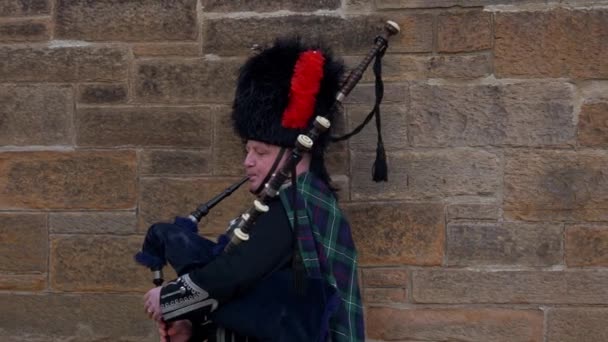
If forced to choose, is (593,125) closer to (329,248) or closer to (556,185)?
(556,185)

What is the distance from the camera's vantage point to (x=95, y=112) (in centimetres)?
384

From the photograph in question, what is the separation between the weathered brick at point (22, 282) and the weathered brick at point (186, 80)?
79 cm

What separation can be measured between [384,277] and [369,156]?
1.57 ft

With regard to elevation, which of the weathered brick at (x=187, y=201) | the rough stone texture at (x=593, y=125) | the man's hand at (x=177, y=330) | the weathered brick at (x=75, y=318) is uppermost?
the rough stone texture at (x=593, y=125)

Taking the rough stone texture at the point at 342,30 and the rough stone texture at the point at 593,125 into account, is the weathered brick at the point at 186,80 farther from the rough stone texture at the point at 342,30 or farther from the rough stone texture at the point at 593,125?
the rough stone texture at the point at 593,125

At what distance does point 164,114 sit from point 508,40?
1382mm

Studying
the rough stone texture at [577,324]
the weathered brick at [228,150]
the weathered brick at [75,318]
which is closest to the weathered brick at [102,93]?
the weathered brick at [228,150]

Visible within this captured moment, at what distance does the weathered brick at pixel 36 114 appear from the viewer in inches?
152

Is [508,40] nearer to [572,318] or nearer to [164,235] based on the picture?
[572,318]

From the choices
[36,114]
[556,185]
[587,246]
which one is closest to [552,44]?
[556,185]

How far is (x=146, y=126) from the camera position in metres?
3.81

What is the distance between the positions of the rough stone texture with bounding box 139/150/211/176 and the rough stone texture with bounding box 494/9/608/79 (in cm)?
121

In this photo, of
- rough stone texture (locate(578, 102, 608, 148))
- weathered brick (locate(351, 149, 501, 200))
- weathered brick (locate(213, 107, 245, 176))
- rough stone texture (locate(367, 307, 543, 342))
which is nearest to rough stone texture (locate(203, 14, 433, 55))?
weathered brick (locate(213, 107, 245, 176))

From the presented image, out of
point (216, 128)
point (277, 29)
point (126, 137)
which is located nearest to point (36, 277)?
point (126, 137)
